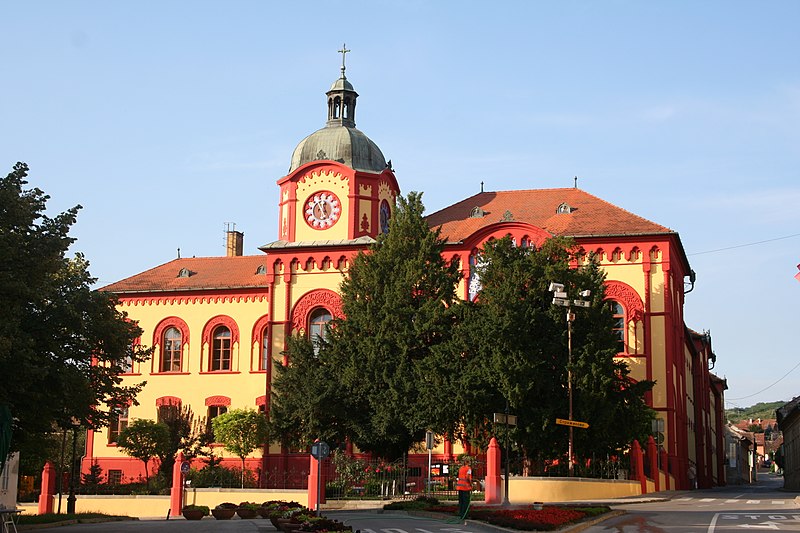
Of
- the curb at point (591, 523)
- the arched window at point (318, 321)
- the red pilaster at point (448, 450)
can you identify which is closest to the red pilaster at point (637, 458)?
the red pilaster at point (448, 450)

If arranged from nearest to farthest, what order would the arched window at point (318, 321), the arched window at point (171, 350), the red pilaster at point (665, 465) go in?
the red pilaster at point (665, 465)
the arched window at point (318, 321)
the arched window at point (171, 350)

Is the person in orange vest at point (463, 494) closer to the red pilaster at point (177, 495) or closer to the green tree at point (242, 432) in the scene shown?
the red pilaster at point (177, 495)

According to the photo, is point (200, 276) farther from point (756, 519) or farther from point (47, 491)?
point (756, 519)

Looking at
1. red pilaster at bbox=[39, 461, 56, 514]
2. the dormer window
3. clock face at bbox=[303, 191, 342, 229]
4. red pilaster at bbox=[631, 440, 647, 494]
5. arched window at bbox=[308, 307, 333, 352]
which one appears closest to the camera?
red pilaster at bbox=[631, 440, 647, 494]

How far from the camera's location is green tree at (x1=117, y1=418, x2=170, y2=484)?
170 ft

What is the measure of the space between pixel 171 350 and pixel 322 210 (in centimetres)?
1241

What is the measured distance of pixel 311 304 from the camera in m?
54.3

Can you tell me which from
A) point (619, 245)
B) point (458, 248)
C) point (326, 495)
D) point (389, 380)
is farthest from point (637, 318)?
point (326, 495)

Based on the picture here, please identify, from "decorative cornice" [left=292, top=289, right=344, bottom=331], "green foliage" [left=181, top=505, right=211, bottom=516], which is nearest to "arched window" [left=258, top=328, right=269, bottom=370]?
"decorative cornice" [left=292, top=289, right=344, bottom=331]

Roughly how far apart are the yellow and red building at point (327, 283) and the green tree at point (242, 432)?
1.32 metres

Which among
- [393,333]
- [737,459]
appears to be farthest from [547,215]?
[737,459]

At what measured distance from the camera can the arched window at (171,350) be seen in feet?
194

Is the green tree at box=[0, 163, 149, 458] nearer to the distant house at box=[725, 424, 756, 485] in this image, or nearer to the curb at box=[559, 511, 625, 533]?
the curb at box=[559, 511, 625, 533]

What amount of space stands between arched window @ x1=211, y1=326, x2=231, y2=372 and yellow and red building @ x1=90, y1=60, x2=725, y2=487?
61 millimetres
